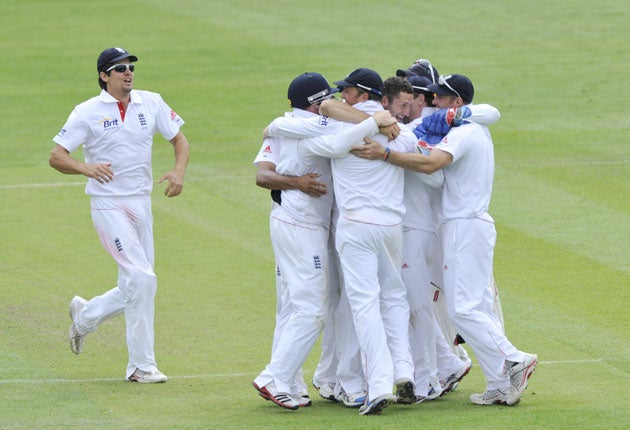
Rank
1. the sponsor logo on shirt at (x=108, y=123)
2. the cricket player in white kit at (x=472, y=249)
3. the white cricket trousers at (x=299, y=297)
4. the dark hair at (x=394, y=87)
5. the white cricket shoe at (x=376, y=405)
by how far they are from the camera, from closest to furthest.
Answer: the white cricket shoe at (x=376, y=405), the cricket player in white kit at (x=472, y=249), the white cricket trousers at (x=299, y=297), the dark hair at (x=394, y=87), the sponsor logo on shirt at (x=108, y=123)

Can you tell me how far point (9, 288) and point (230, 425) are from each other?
16.0 feet

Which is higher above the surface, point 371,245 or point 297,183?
point 297,183

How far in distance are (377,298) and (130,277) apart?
2.26m

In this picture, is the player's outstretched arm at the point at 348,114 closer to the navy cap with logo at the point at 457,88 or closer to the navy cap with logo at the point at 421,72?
the navy cap with logo at the point at 457,88

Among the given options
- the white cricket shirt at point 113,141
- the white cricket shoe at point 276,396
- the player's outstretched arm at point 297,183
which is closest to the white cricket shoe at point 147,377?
the white cricket shoe at point 276,396

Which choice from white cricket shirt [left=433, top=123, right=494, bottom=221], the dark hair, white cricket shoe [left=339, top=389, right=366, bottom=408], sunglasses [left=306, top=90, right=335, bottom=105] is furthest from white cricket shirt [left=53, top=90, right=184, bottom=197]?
A: white cricket shirt [left=433, top=123, right=494, bottom=221]

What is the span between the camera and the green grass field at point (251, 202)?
9.77 m

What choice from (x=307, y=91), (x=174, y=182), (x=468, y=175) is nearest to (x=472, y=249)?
(x=468, y=175)

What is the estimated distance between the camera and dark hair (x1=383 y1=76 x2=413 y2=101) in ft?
31.4

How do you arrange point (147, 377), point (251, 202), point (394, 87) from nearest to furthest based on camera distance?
point (394, 87)
point (147, 377)
point (251, 202)

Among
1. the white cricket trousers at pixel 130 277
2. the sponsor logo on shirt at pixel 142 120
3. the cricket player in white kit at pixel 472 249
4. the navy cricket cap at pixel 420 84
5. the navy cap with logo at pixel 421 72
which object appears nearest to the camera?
the cricket player in white kit at pixel 472 249

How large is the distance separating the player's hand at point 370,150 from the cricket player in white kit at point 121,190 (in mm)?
2161

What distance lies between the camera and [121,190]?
10586mm

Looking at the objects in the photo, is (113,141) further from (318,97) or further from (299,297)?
(299,297)
